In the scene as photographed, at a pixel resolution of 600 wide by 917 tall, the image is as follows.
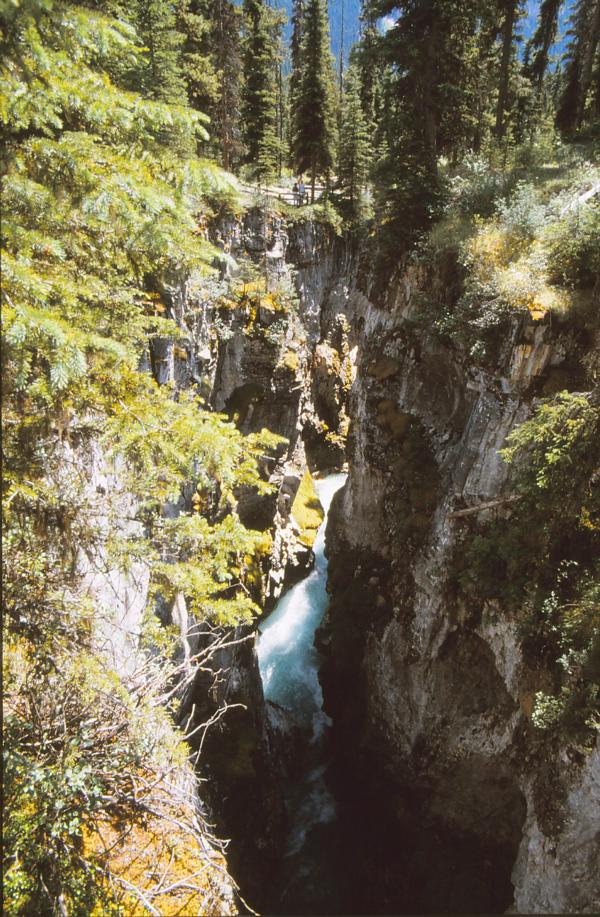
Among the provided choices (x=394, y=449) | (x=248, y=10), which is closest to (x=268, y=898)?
(x=394, y=449)

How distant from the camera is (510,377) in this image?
10250 mm

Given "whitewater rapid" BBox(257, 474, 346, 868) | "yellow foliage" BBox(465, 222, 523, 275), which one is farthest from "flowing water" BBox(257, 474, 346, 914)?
"yellow foliage" BBox(465, 222, 523, 275)

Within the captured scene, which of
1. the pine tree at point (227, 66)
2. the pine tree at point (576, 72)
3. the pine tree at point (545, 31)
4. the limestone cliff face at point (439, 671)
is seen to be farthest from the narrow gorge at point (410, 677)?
the pine tree at point (545, 31)

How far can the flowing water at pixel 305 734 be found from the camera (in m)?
14.0

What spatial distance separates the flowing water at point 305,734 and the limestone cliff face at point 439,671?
1.14 metres

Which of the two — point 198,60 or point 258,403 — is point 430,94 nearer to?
point 258,403

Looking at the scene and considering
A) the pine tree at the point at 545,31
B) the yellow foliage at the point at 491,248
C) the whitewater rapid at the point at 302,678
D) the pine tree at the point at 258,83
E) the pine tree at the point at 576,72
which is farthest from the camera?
the pine tree at the point at 258,83

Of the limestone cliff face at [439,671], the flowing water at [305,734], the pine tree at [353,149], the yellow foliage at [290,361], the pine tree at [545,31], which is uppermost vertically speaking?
the pine tree at [545,31]

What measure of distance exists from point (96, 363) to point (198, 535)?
220 cm

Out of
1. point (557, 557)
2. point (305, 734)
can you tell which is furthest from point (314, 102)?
point (305, 734)

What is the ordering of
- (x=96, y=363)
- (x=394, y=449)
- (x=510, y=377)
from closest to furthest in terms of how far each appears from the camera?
(x=96, y=363), (x=510, y=377), (x=394, y=449)

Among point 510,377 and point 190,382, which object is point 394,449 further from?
point 190,382

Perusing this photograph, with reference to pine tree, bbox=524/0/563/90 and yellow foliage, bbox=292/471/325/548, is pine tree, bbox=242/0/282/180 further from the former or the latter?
yellow foliage, bbox=292/471/325/548

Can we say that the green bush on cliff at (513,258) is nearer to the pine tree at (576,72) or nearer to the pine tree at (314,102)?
the pine tree at (576,72)
